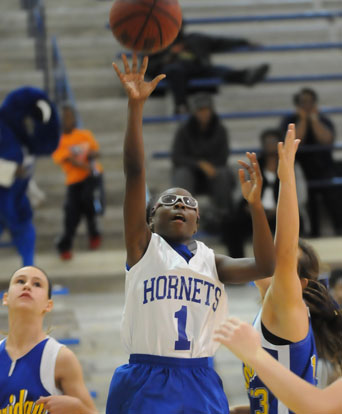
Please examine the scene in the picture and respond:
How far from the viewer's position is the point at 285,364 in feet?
9.77

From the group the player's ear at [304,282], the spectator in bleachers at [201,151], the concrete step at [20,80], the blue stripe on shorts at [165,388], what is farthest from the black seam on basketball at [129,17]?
the concrete step at [20,80]

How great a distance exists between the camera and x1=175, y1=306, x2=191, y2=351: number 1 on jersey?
286 cm

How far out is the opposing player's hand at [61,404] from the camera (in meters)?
3.25

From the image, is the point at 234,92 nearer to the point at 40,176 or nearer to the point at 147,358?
the point at 40,176

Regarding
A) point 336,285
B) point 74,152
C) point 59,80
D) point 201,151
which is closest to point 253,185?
point 336,285

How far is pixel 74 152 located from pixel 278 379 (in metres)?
5.30

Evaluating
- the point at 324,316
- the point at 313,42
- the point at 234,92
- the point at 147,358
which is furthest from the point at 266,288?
the point at 313,42

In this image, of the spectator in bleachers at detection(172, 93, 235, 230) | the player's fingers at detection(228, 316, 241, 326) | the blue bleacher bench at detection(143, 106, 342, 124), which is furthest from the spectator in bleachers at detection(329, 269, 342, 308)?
the blue bleacher bench at detection(143, 106, 342, 124)

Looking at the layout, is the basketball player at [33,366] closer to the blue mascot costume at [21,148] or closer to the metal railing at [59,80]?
the blue mascot costume at [21,148]

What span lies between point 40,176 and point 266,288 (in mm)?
5199

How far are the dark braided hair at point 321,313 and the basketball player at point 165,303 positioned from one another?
1.50ft

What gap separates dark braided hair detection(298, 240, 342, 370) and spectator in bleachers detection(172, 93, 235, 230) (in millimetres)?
3689

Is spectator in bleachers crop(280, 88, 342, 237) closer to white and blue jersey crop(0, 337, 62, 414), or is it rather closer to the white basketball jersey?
white and blue jersey crop(0, 337, 62, 414)

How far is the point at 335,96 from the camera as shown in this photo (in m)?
9.23
